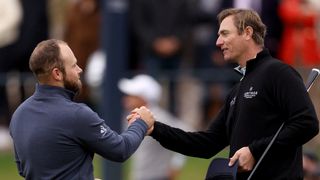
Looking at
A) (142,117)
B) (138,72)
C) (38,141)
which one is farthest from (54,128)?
(138,72)

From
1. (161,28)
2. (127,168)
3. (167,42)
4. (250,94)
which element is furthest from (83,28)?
(250,94)

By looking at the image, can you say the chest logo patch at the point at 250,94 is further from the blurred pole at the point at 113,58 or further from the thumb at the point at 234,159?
the blurred pole at the point at 113,58

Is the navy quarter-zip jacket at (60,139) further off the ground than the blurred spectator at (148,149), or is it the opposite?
the navy quarter-zip jacket at (60,139)

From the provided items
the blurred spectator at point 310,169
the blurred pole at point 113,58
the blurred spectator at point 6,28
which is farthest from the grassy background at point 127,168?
the blurred spectator at point 310,169

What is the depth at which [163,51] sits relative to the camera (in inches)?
686

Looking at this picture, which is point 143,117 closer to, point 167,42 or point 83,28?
point 167,42

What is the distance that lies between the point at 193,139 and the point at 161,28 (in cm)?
754

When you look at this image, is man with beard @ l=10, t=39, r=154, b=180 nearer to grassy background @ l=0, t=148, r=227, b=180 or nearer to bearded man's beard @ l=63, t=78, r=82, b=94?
bearded man's beard @ l=63, t=78, r=82, b=94

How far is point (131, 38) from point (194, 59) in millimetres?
818

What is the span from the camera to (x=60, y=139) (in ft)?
29.4

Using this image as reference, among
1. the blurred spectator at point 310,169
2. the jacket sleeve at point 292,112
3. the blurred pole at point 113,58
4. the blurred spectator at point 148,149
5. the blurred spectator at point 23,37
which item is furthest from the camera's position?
the blurred spectator at point 23,37

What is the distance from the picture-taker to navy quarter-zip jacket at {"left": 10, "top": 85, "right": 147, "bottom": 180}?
8.95 m

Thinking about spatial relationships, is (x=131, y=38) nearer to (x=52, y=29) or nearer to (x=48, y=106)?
(x=52, y=29)

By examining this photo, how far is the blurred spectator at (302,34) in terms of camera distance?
Result: 17.0 meters
